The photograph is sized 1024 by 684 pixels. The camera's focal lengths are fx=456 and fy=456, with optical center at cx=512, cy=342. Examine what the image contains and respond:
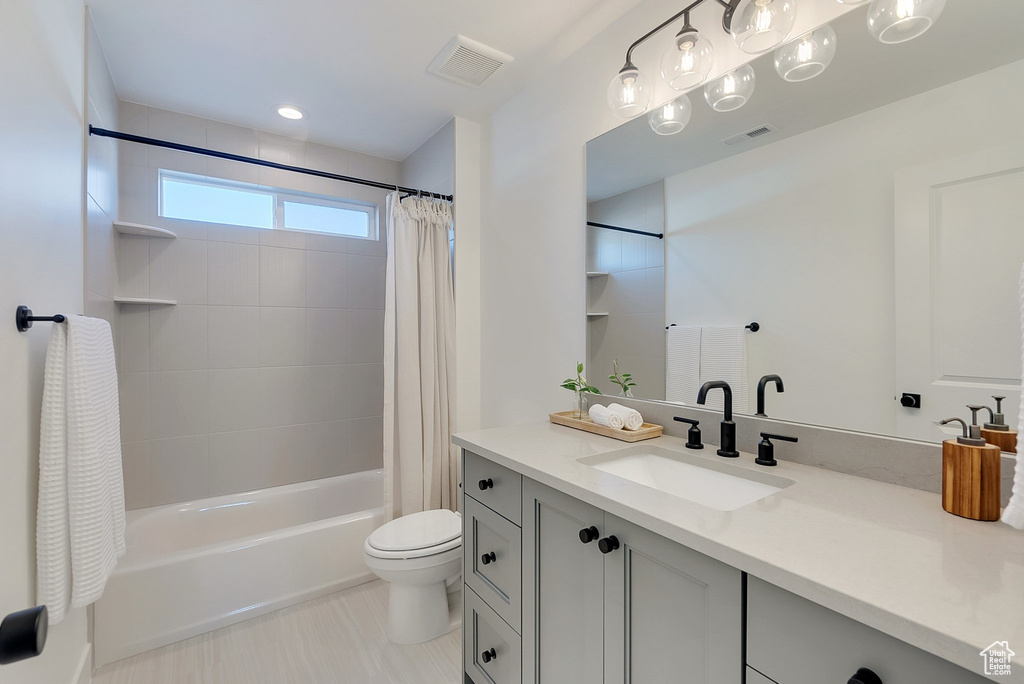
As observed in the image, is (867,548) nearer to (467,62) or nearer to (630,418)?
(630,418)

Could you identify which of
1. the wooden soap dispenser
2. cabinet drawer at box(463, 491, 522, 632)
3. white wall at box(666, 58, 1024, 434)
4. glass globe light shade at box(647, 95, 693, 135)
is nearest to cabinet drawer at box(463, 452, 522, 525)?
cabinet drawer at box(463, 491, 522, 632)

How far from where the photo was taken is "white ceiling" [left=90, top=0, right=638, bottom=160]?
1728mm

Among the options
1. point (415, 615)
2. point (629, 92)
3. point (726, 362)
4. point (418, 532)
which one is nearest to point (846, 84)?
point (629, 92)

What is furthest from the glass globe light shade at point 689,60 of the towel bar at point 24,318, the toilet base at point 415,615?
the toilet base at point 415,615

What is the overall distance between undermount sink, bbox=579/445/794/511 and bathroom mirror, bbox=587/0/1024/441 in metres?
0.23

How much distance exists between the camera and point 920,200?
101 centimetres

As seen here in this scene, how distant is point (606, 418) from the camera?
1.54m

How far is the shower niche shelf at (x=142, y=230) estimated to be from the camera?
222cm

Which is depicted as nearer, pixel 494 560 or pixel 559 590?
pixel 559 590

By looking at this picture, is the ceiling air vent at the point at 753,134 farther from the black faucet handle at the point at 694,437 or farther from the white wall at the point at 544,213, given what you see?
the black faucet handle at the point at 694,437

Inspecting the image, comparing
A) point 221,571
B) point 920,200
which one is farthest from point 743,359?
point 221,571

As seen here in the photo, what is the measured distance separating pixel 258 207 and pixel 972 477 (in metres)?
3.29

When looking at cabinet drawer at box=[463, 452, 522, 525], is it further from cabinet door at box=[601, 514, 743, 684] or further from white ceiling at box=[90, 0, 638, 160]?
white ceiling at box=[90, 0, 638, 160]

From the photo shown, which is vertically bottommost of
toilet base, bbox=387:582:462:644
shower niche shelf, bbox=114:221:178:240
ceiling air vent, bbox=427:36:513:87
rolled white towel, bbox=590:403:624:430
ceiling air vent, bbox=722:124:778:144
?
toilet base, bbox=387:582:462:644
